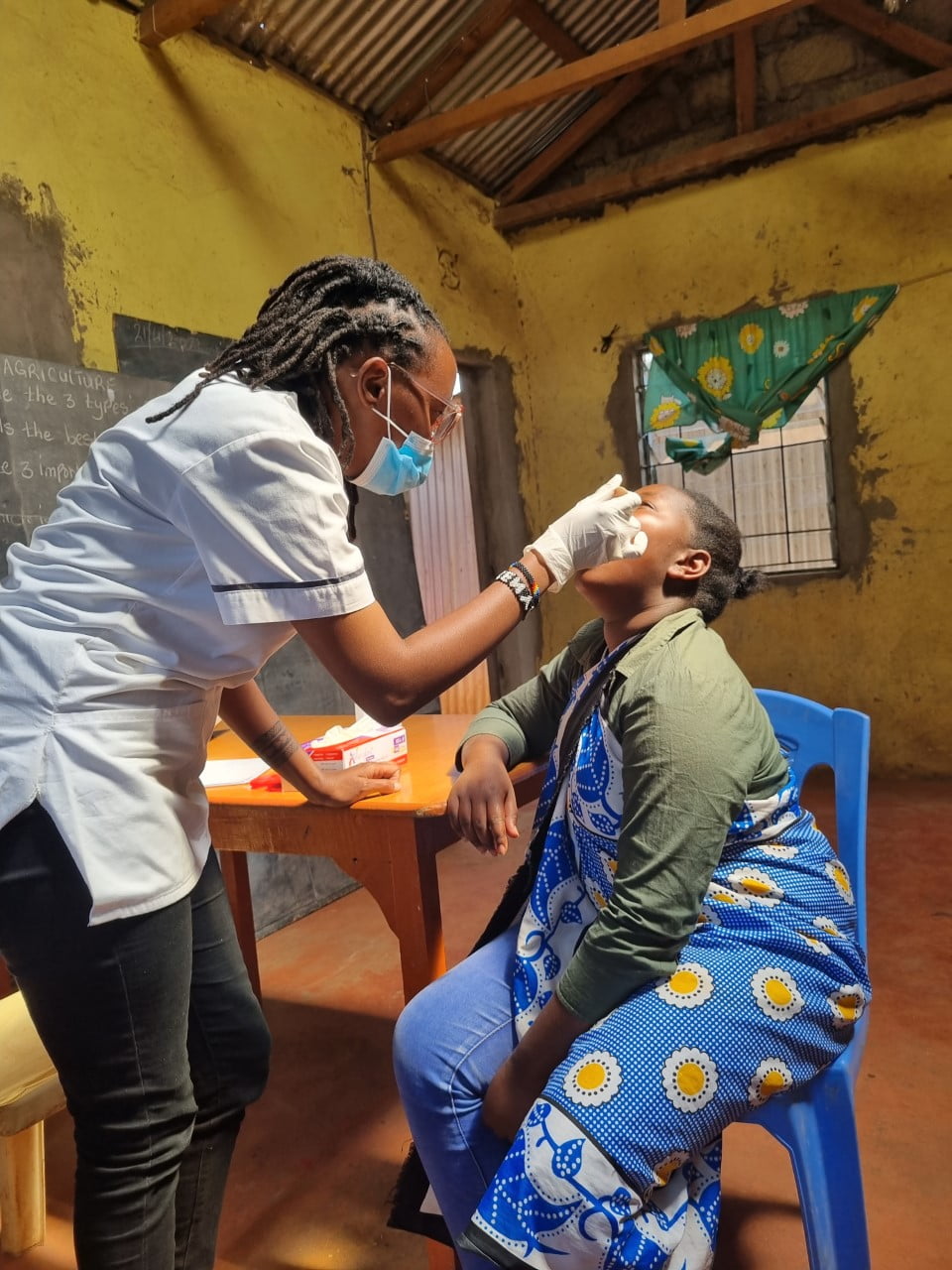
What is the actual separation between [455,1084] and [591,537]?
802mm

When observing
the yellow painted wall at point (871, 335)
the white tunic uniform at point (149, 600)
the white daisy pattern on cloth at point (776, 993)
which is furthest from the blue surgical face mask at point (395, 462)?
the yellow painted wall at point (871, 335)

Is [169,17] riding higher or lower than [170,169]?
higher

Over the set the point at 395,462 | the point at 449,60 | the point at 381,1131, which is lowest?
the point at 381,1131

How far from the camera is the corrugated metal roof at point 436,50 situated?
3619 mm

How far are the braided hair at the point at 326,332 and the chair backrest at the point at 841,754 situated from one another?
0.91 meters

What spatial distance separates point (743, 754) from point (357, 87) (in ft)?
13.6

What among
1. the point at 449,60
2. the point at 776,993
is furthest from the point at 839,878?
the point at 449,60

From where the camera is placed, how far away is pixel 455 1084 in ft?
3.79

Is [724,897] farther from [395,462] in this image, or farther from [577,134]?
[577,134]

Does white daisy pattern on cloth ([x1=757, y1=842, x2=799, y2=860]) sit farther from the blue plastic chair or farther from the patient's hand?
the patient's hand

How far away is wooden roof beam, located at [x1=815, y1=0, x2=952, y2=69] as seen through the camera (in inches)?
169

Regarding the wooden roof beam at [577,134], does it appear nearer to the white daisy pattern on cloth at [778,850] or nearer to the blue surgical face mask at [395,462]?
the blue surgical face mask at [395,462]

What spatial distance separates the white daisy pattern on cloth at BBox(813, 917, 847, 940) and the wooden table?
1.95ft

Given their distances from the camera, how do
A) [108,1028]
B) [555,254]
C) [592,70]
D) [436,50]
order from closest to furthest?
[108,1028] < [592,70] < [436,50] < [555,254]
